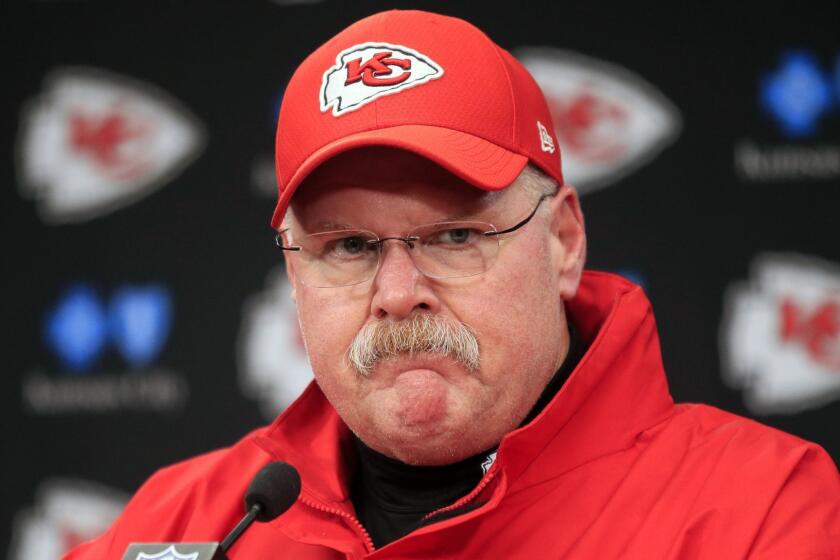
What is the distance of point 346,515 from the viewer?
44.3 inches

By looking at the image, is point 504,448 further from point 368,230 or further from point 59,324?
point 59,324

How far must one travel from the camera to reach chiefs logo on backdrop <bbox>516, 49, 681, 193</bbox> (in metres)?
1.79

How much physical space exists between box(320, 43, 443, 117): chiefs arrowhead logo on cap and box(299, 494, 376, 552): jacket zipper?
378 mm

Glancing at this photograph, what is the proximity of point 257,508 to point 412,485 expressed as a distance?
0.92ft

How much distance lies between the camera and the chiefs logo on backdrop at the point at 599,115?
179 centimetres

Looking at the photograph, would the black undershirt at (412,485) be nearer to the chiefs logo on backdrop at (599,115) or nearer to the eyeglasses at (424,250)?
the eyeglasses at (424,250)

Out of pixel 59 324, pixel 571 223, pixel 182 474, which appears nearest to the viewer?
pixel 571 223

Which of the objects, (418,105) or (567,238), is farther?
(567,238)

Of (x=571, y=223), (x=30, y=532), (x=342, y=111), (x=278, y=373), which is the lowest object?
(x=30, y=532)

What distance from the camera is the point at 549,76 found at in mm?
1851

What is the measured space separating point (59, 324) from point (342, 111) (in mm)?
1102

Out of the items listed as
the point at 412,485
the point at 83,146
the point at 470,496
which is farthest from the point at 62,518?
the point at 470,496

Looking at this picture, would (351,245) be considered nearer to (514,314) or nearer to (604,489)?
(514,314)

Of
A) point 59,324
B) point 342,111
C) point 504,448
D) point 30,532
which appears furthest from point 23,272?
point 504,448
